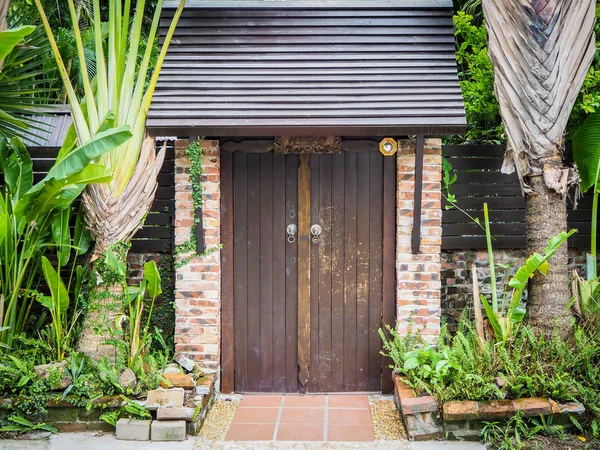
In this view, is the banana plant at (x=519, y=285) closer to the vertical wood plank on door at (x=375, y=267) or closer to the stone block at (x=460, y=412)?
the stone block at (x=460, y=412)

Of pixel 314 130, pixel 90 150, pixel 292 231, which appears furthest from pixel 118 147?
pixel 292 231

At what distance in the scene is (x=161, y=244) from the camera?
6.12 m

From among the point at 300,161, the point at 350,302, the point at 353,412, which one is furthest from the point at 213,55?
the point at 353,412

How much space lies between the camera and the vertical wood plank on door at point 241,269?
19.0ft

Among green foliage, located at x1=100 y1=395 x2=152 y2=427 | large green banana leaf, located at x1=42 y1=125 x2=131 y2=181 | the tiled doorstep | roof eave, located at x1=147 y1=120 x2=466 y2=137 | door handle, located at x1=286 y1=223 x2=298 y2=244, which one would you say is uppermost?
roof eave, located at x1=147 y1=120 x2=466 y2=137

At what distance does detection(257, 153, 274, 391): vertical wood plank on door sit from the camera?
5.80 m

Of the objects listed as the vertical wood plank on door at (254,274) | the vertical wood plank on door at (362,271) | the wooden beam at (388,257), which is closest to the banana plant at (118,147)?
the vertical wood plank on door at (254,274)

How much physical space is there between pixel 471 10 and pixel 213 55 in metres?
3.84

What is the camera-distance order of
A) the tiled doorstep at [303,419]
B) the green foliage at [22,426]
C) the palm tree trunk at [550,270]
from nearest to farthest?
the green foliage at [22,426] < the tiled doorstep at [303,419] < the palm tree trunk at [550,270]

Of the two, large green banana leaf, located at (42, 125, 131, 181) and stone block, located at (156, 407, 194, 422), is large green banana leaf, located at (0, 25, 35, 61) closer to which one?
large green banana leaf, located at (42, 125, 131, 181)

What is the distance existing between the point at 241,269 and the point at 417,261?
1.70 meters

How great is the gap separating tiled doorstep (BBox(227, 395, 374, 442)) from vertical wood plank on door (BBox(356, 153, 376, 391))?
29 cm

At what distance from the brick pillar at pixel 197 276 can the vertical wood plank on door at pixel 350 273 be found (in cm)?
126

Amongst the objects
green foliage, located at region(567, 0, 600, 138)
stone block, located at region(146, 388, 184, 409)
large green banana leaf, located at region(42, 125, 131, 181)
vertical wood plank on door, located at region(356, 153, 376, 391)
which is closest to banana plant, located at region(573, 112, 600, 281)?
green foliage, located at region(567, 0, 600, 138)
